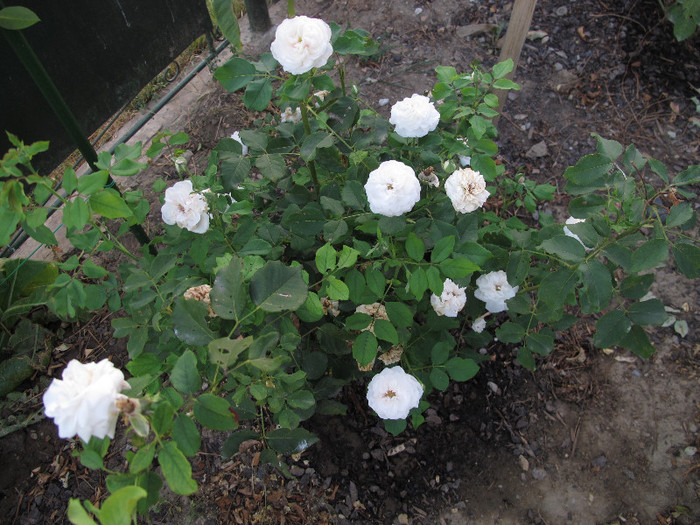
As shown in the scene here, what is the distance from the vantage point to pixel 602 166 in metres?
1.36

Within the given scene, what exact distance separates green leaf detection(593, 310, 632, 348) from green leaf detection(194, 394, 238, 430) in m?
1.00

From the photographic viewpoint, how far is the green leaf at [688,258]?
121cm

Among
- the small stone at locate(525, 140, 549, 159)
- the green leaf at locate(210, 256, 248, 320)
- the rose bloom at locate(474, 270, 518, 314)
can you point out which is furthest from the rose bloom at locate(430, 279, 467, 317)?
the small stone at locate(525, 140, 549, 159)

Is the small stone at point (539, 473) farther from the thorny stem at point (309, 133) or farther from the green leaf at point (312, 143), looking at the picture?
the green leaf at point (312, 143)

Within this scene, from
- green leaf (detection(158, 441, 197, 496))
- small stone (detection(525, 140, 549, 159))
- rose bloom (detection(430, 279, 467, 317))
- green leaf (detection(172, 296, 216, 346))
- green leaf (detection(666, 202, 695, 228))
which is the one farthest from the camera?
small stone (detection(525, 140, 549, 159))

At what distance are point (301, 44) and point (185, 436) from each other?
0.95 m

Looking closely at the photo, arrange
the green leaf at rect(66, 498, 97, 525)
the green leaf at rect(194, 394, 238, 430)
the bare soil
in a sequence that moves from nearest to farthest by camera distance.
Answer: the green leaf at rect(66, 498, 97, 525)
the green leaf at rect(194, 394, 238, 430)
the bare soil

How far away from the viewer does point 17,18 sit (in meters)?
1.42

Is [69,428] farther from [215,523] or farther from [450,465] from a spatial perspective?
[450,465]

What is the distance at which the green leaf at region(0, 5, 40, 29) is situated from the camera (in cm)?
142

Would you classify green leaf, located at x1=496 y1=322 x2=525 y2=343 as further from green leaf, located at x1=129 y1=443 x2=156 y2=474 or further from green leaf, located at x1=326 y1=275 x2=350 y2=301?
green leaf, located at x1=129 y1=443 x2=156 y2=474

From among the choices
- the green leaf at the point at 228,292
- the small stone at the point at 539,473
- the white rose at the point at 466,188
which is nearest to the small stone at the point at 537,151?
the white rose at the point at 466,188

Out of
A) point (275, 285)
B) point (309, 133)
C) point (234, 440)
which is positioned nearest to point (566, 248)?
point (275, 285)

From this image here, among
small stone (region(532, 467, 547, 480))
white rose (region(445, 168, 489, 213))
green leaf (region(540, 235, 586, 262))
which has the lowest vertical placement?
small stone (region(532, 467, 547, 480))
